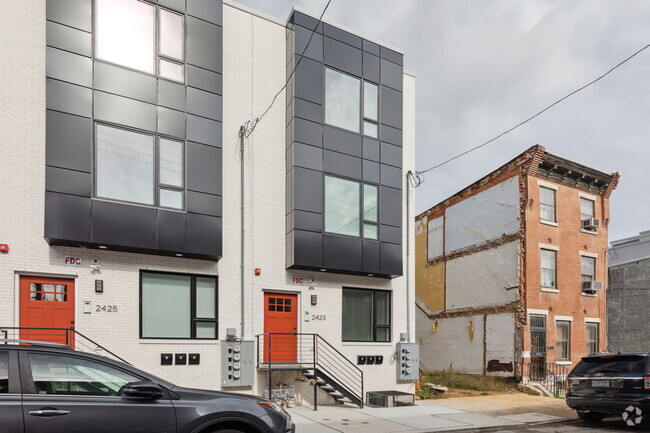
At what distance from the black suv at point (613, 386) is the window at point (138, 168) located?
365 inches

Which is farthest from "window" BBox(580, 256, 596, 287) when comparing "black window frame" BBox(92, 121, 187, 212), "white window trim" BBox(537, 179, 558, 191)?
"black window frame" BBox(92, 121, 187, 212)

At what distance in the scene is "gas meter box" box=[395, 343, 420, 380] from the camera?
14.4 m

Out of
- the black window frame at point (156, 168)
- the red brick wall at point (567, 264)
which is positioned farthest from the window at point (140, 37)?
the red brick wall at point (567, 264)

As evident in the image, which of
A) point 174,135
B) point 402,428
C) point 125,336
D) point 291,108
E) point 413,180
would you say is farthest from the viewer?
point 413,180

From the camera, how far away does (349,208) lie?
14234 mm

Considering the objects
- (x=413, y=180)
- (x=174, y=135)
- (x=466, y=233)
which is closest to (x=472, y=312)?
(x=466, y=233)

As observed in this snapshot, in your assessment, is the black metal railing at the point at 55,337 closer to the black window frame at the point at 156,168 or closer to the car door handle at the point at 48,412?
the black window frame at the point at 156,168

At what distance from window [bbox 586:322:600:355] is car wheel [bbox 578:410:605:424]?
385 inches

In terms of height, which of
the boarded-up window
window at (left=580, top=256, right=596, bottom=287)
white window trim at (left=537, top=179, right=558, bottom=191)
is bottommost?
window at (left=580, top=256, right=596, bottom=287)

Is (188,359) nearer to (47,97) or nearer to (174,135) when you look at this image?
(174,135)

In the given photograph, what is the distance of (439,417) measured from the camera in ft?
37.4

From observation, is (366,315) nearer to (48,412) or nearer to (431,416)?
(431,416)

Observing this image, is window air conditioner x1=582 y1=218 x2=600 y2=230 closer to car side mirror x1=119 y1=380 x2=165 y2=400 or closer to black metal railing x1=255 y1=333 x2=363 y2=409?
black metal railing x1=255 y1=333 x2=363 y2=409

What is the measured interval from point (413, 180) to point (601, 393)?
764 cm
